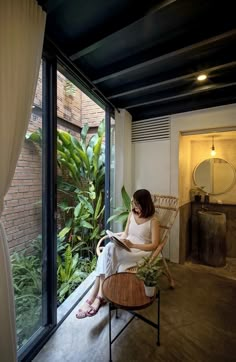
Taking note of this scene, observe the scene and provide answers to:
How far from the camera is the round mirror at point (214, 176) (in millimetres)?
3379

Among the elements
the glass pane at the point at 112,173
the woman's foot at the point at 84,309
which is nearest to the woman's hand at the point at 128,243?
the woman's foot at the point at 84,309

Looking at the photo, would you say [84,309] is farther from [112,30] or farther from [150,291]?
[112,30]

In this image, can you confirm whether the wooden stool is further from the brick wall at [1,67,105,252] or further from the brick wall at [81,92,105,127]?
the brick wall at [81,92,105,127]

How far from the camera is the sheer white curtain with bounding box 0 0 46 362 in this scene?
1059mm

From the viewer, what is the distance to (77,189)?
293 cm

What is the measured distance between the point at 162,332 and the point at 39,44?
2458mm

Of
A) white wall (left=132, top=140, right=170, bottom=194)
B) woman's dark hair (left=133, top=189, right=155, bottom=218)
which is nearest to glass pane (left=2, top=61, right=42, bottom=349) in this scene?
woman's dark hair (left=133, top=189, right=155, bottom=218)

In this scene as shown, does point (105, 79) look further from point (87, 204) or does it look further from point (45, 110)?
point (87, 204)

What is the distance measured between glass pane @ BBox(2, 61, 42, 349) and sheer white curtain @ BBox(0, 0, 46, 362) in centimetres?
26

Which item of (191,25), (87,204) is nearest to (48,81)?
(191,25)

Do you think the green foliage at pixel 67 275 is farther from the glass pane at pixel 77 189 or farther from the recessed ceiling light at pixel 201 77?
the recessed ceiling light at pixel 201 77

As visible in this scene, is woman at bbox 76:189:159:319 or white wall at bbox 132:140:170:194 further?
white wall at bbox 132:140:170:194

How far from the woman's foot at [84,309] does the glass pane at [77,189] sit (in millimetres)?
579

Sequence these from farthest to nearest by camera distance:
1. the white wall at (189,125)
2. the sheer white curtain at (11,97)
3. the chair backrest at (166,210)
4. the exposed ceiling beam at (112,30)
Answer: the white wall at (189,125) → the chair backrest at (166,210) → the exposed ceiling beam at (112,30) → the sheer white curtain at (11,97)
